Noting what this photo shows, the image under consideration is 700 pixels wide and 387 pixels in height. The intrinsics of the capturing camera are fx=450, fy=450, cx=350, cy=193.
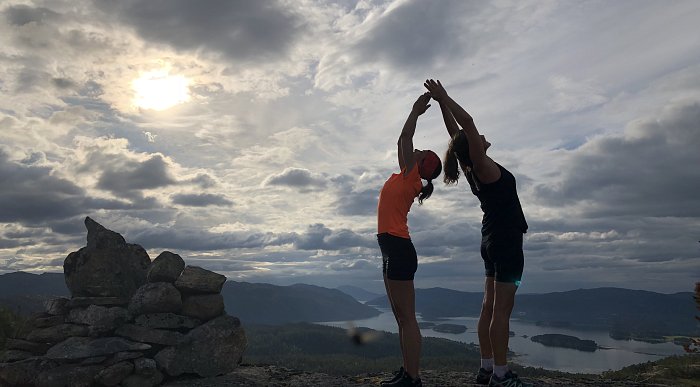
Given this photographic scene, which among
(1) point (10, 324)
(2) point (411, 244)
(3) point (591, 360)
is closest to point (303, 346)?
(3) point (591, 360)

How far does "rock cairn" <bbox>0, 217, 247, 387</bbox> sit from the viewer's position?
31.9 feet

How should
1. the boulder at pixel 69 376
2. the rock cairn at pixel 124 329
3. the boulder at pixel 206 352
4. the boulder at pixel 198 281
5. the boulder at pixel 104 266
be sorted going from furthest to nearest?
1. the boulder at pixel 104 266
2. the boulder at pixel 198 281
3. the boulder at pixel 206 352
4. the rock cairn at pixel 124 329
5. the boulder at pixel 69 376

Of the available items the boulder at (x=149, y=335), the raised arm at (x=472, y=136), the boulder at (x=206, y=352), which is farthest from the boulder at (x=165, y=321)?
the raised arm at (x=472, y=136)

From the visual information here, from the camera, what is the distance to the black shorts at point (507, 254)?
5199mm

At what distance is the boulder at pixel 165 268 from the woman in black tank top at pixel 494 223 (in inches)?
345

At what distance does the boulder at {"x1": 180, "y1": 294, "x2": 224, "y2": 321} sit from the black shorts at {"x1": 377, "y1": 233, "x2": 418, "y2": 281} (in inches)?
289

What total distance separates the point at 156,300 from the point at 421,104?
864cm

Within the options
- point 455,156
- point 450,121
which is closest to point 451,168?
point 455,156

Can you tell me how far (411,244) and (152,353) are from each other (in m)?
8.01

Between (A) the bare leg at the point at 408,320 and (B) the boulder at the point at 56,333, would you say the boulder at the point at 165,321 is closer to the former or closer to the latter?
(B) the boulder at the point at 56,333

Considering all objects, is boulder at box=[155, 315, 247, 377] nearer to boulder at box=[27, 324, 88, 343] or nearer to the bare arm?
boulder at box=[27, 324, 88, 343]

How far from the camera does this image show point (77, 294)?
11984mm

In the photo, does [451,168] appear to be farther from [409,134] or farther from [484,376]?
[484,376]

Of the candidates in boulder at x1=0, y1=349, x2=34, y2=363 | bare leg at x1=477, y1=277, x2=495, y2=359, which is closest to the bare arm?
bare leg at x1=477, y1=277, x2=495, y2=359
